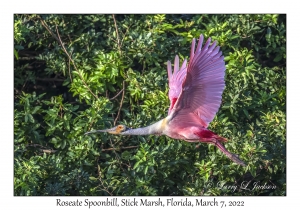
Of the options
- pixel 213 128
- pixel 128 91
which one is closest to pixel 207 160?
pixel 213 128

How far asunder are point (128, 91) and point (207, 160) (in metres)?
0.79

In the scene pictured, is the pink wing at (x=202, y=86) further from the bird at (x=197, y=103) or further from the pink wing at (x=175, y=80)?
the pink wing at (x=175, y=80)

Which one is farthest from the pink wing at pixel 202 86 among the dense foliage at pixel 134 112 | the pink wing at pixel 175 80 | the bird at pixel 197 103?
the dense foliage at pixel 134 112

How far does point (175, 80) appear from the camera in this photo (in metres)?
7.42

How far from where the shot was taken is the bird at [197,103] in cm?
688

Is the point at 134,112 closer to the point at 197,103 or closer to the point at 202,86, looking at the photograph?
the point at 197,103

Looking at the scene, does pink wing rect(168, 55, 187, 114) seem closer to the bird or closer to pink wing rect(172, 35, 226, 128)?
the bird

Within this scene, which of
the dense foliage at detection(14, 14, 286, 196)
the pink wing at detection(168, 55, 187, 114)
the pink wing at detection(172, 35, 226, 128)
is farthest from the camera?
the dense foliage at detection(14, 14, 286, 196)

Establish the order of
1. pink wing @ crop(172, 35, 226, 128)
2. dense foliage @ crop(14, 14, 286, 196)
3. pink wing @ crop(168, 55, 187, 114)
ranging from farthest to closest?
dense foliage @ crop(14, 14, 286, 196)
pink wing @ crop(168, 55, 187, 114)
pink wing @ crop(172, 35, 226, 128)

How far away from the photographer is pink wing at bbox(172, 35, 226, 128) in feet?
22.5

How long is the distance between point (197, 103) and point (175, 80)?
0.43 metres

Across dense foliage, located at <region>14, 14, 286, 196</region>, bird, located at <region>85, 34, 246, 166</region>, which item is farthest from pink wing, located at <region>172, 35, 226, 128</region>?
dense foliage, located at <region>14, 14, 286, 196</region>

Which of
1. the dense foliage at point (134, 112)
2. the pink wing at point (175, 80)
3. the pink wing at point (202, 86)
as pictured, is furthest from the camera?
the dense foliage at point (134, 112)

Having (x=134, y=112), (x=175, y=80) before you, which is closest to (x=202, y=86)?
(x=175, y=80)
